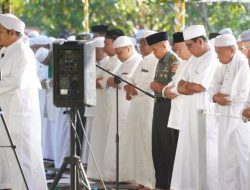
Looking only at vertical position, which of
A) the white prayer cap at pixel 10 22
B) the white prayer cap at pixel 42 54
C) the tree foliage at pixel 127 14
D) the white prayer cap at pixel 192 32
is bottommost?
the white prayer cap at pixel 42 54

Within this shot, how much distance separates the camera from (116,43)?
12.4m

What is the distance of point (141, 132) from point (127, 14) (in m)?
13.1

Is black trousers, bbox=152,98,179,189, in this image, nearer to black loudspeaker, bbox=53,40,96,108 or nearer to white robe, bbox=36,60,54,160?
black loudspeaker, bbox=53,40,96,108

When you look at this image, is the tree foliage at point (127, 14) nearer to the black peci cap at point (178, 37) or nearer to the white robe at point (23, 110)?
the black peci cap at point (178, 37)

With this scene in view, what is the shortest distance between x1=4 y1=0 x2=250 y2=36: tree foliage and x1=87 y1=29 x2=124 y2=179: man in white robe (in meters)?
7.26

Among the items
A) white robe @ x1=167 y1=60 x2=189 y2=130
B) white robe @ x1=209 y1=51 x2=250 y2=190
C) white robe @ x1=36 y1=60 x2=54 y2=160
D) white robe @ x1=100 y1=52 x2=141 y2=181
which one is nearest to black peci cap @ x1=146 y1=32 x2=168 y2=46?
white robe @ x1=167 y1=60 x2=189 y2=130

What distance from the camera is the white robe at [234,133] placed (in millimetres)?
10000

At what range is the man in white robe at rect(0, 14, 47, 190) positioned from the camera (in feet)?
32.8

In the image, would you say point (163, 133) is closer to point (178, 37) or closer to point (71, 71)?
point (178, 37)

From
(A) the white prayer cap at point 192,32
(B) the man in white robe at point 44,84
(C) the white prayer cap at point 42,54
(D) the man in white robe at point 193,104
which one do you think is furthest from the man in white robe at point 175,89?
(C) the white prayer cap at point 42,54

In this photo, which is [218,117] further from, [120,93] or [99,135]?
[99,135]

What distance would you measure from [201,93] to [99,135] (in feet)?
10.4

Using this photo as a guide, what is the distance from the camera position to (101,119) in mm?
13250

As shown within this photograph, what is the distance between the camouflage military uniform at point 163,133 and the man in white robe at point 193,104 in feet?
1.65
